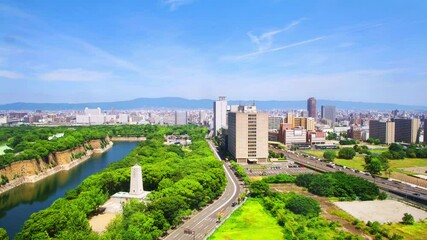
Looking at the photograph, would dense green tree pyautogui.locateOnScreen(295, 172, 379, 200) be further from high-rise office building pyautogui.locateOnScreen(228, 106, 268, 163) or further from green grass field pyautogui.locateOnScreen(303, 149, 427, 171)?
high-rise office building pyautogui.locateOnScreen(228, 106, 268, 163)

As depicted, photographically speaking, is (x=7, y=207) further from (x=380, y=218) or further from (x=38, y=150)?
(x=380, y=218)

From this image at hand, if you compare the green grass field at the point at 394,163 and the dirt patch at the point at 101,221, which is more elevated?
the dirt patch at the point at 101,221

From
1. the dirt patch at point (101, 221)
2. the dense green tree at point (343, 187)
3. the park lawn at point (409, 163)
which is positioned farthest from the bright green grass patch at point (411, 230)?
the park lawn at point (409, 163)

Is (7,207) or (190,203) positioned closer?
(190,203)

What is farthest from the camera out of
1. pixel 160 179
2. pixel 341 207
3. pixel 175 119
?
pixel 175 119

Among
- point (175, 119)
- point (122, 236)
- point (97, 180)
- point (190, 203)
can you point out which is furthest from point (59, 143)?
point (175, 119)

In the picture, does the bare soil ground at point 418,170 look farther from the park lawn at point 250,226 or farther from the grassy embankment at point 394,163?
the park lawn at point 250,226

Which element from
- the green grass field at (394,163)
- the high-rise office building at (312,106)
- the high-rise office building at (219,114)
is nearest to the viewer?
the green grass field at (394,163)

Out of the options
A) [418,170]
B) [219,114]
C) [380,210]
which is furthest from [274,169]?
[219,114]
